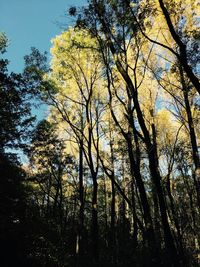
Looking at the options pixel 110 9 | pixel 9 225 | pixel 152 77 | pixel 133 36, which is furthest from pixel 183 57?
pixel 152 77

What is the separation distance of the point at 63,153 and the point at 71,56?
879cm

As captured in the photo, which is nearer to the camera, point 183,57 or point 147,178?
point 183,57

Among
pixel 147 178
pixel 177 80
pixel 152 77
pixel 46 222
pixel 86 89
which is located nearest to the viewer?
pixel 46 222

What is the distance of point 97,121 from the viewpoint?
753 inches

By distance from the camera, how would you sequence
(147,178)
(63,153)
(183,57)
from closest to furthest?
(183,57), (63,153), (147,178)

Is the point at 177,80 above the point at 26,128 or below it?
above

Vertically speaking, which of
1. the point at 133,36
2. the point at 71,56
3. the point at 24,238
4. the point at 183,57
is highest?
the point at 71,56

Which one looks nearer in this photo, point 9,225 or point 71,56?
point 9,225

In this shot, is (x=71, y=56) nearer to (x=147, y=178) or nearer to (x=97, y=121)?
(x=97, y=121)

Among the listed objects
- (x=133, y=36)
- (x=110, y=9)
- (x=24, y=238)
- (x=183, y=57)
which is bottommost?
(x=24, y=238)

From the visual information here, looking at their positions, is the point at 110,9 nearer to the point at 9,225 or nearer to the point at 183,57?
the point at 183,57

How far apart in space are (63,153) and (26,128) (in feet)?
32.8

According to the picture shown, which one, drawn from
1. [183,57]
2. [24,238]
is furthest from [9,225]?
[183,57]

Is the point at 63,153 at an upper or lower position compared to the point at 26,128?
upper
